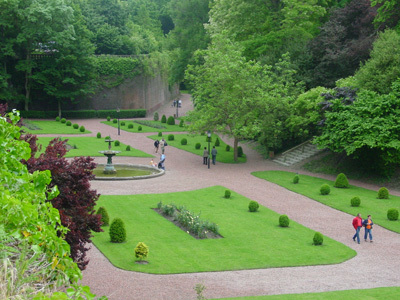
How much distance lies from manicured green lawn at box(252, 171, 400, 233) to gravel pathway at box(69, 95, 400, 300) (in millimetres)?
550

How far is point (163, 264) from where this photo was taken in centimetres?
1812

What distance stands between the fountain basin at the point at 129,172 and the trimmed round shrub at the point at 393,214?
13.3 m

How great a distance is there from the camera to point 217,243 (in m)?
20.7

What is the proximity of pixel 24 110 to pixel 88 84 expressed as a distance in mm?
7020

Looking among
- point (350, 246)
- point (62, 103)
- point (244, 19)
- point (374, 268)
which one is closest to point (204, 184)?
point (350, 246)

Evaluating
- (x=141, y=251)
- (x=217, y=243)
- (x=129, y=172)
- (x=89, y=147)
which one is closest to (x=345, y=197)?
(x=217, y=243)

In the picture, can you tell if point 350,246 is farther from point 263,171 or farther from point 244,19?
point 244,19

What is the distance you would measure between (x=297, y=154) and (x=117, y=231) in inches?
845

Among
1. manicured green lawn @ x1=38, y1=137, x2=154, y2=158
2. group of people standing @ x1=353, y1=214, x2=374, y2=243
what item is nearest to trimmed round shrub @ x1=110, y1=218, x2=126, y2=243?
group of people standing @ x1=353, y1=214, x2=374, y2=243

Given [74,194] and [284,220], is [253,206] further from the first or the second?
[74,194]

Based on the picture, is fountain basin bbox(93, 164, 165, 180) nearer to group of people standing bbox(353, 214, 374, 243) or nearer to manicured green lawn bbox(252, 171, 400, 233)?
manicured green lawn bbox(252, 171, 400, 233)

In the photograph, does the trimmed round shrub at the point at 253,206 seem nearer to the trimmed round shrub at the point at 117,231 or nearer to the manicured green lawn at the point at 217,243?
the manicured green lawn at the point at 217,243

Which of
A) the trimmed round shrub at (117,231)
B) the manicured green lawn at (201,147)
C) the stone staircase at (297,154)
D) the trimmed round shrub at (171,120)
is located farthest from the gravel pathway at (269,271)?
the trimmed round shrub at (171,120)

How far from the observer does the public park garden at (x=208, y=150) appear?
14.4 m
